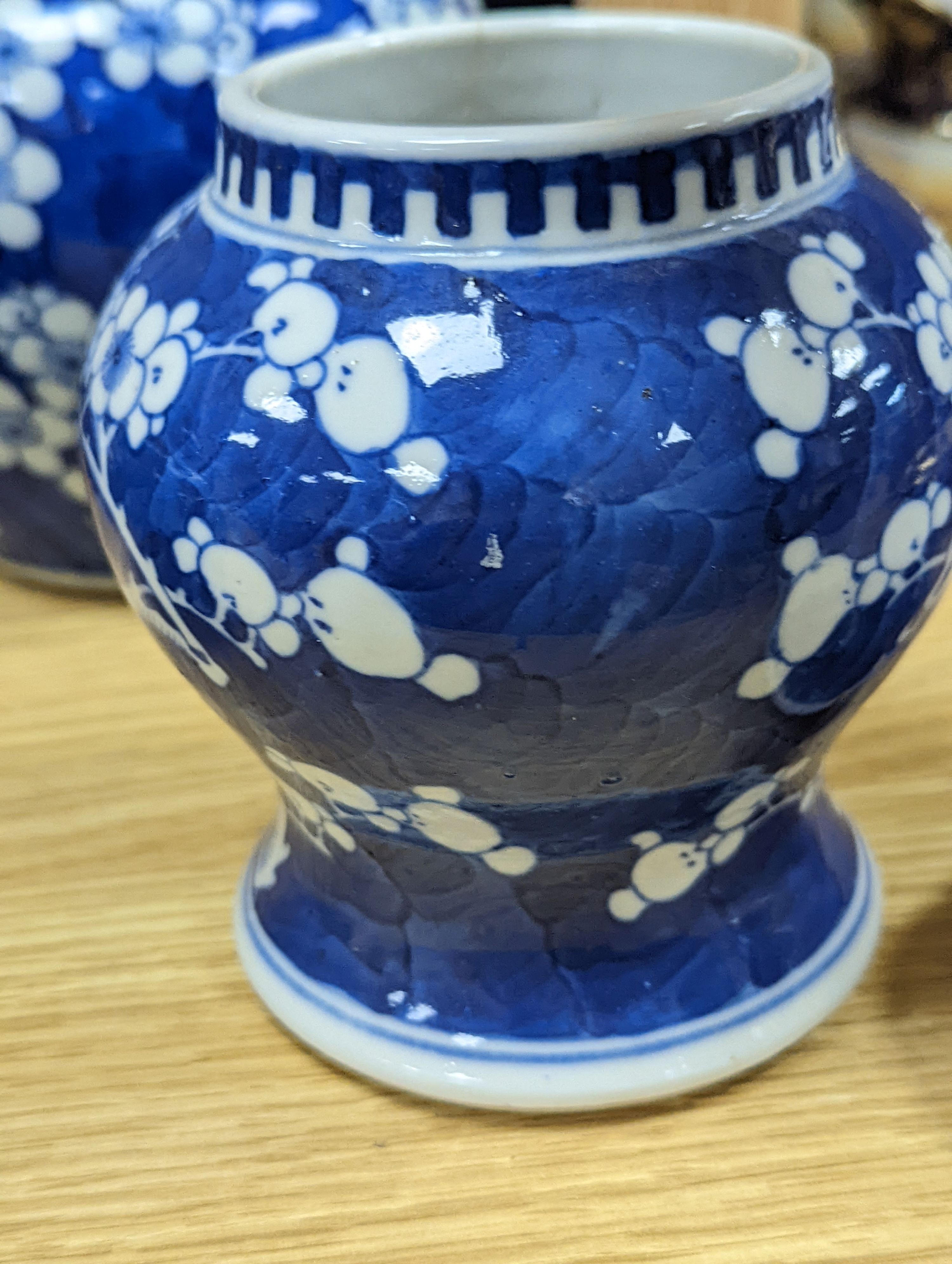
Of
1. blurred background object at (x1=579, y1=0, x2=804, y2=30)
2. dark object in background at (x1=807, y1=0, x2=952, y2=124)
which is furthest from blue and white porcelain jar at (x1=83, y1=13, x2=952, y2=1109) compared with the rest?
dark object in background at (x1=807, y1=0, x2=952, y2=124)

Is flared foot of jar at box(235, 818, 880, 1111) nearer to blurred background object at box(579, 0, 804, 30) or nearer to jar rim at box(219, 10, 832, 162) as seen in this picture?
jar rim at box(219, 10, 832, 162)

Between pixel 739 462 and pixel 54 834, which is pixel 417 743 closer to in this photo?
pixel 739 462

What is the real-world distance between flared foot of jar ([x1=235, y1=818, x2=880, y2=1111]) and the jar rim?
281 mm

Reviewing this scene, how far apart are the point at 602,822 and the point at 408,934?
0.09m

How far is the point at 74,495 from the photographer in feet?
2.55

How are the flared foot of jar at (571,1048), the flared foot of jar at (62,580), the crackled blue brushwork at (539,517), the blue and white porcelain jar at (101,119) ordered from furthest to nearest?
1. the flared foot of jar at (62,580)
2. the blue and white porcelain jar at (101,119)
3. the flared foot of jar at (571,1048)
4. the crackled blue brushwork at (539,517)

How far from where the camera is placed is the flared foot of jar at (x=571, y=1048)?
0.48 metres

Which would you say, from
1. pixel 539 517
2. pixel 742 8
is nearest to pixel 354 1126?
pixel 539 517

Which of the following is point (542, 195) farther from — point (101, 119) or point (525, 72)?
point (101, 119)

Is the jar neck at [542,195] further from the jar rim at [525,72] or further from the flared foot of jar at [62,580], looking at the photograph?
the flared foot of jar at [62,580]

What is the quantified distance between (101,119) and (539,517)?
389 millimetres

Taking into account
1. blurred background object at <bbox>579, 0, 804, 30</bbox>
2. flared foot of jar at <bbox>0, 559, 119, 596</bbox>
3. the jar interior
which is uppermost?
the jar interior

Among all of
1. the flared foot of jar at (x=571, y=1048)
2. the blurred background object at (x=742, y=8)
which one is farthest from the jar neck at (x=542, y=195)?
the blurred background object at (x=742, y=8)

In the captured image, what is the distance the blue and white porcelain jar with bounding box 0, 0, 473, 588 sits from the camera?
664 millimetres
